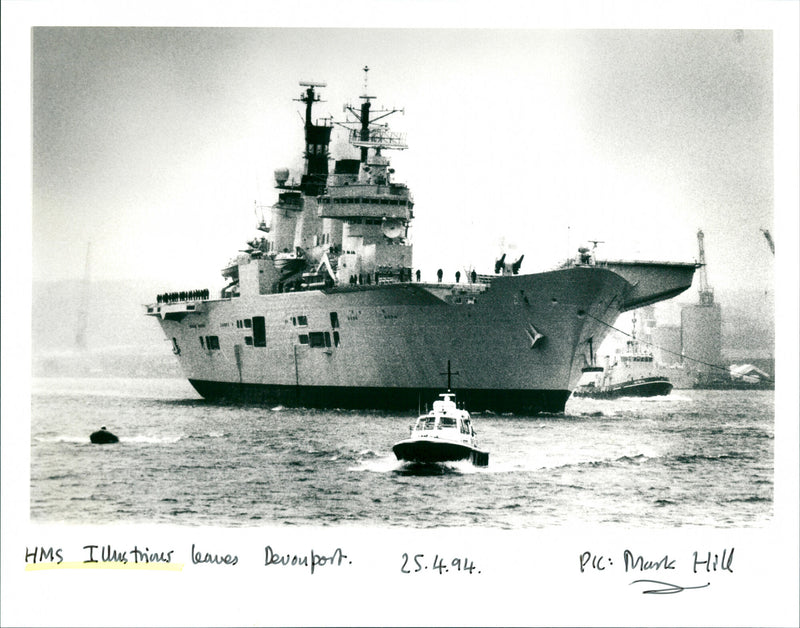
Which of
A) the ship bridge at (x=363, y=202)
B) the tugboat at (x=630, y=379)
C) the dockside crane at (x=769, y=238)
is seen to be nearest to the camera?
the dockside crane at (x=769, y=238)

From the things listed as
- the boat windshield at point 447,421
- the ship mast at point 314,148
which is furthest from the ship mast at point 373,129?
the boat windshield at point 447,421

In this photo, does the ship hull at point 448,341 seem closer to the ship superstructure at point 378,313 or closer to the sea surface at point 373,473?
the ship superstructure at point 378,313

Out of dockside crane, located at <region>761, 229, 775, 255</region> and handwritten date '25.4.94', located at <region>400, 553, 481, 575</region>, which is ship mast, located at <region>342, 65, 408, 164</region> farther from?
handwritten date '25.4.94', located at <region>400, 553, 481, 575</region>

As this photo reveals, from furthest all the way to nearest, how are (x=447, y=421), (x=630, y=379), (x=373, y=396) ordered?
(x=630, y=379) → (x=373, y=396) → (x=447, y=421)
